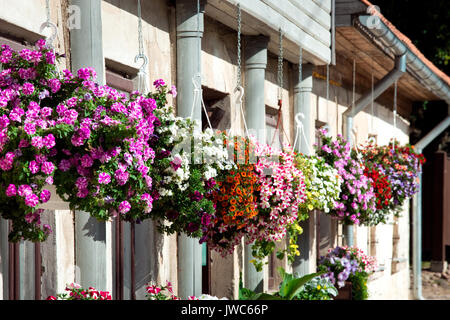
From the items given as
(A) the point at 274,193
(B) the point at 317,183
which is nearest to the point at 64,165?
(A) the point at 274,193

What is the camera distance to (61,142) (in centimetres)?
274

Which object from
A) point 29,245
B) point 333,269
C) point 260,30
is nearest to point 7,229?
point 29,245

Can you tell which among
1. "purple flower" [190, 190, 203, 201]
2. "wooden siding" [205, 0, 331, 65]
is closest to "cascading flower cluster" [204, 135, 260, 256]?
"purple flower" [190, 190, 203, 201]

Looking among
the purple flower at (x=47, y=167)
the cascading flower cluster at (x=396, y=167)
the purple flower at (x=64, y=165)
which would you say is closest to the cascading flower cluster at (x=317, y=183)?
the cascading flower cluster at (x=396, y=167)

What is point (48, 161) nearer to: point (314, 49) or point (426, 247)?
point (314, 49)

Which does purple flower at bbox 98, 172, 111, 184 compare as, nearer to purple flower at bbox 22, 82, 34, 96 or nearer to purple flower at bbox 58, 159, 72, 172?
purple flower at bbox 58, 159, 72, 172

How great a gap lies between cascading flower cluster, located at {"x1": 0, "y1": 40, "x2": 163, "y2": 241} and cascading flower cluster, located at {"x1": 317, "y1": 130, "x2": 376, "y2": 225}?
4.15 m

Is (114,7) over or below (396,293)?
over

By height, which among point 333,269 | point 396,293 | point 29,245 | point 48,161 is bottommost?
point 396,293

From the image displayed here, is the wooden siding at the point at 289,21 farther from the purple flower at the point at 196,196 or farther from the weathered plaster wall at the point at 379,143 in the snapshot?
the purple flower at the point at 196,196

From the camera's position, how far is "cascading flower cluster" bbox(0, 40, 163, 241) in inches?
103

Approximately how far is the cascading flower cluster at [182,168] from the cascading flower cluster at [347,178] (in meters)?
3.16

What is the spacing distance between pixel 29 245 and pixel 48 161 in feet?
3.73

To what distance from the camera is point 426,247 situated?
15719 millimetres
